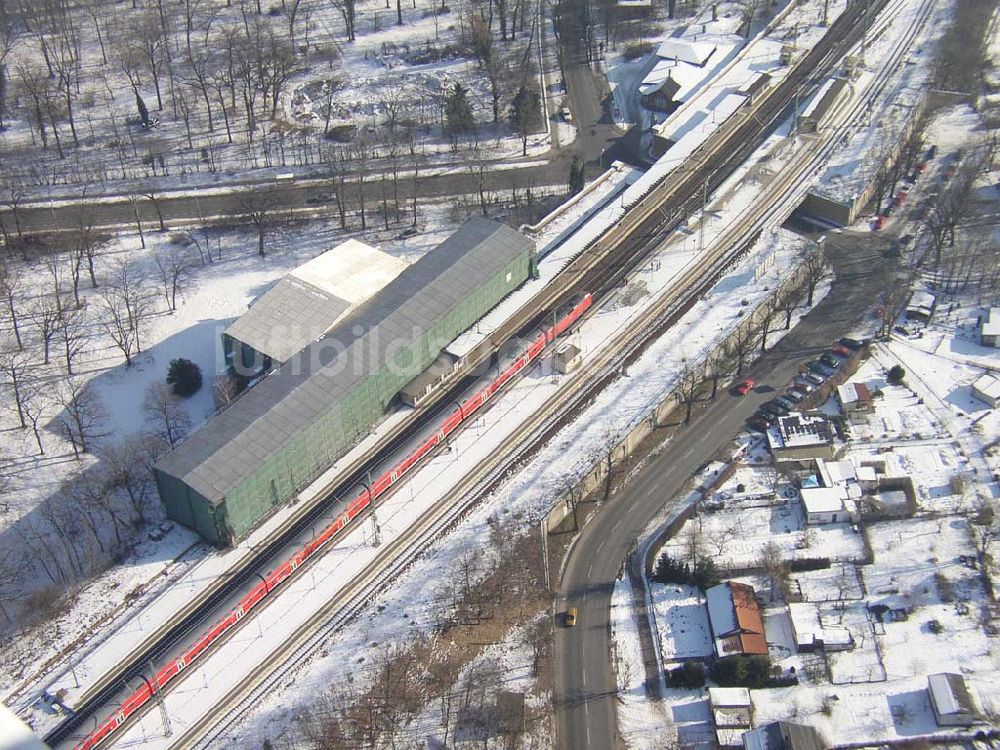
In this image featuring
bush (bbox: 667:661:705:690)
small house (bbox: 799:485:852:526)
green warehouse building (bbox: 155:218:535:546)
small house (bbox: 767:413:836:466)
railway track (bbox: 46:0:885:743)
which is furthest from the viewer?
small house (bbox: 767:413:836:466)

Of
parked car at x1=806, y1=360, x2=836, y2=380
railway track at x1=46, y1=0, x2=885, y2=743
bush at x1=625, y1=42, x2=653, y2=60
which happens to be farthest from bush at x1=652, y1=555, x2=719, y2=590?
bush at x1=625, y1=42, x2=653, y2=60

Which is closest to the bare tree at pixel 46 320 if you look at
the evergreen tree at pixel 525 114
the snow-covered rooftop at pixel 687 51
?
the evergreen tree at pixel 525 114

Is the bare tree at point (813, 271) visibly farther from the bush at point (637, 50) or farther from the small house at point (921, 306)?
the bush at point (637, 50)

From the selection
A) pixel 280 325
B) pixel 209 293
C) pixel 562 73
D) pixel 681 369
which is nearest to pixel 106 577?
pixel 280 325

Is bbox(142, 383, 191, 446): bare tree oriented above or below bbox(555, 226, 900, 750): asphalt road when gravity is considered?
above

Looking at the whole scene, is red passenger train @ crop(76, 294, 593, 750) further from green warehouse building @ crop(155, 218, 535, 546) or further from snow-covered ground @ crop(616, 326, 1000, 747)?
snow-covered ground @ crop(616, 326, 1000, 747)

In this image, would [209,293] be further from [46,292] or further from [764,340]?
[764,340]

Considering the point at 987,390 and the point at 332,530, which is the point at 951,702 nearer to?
the point at 987,390
